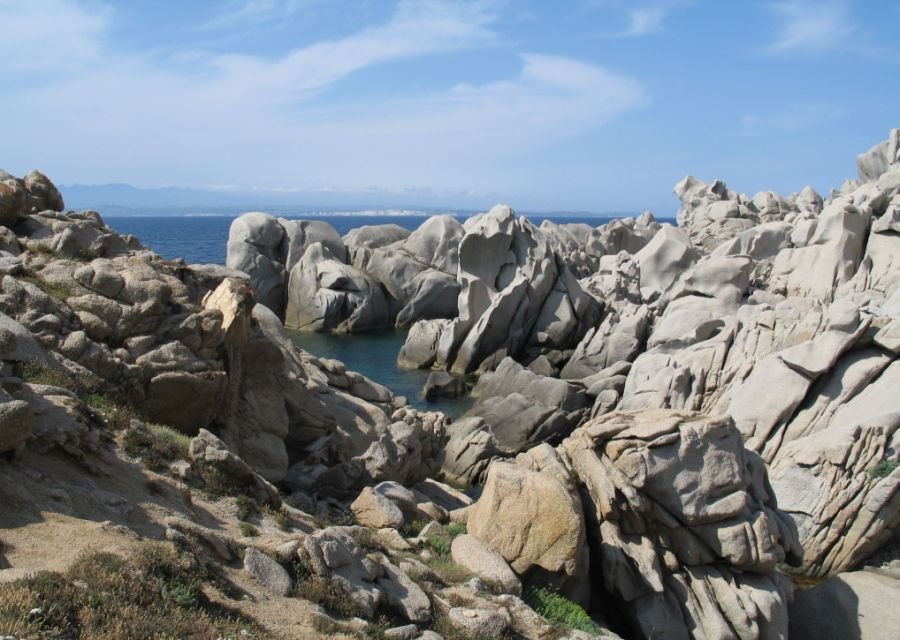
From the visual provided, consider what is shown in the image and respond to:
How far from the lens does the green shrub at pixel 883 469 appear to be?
2138cm

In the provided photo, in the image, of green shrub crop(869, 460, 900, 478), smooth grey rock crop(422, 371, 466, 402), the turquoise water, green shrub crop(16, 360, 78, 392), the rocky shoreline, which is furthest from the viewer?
smooth grey rock crop(422, 371, 466, 402)

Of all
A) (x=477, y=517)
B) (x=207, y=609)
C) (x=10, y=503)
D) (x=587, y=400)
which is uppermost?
(x=10, y=503)

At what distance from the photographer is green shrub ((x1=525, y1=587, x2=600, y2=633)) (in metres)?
13.2

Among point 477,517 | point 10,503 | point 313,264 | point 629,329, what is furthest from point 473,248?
point 10,503

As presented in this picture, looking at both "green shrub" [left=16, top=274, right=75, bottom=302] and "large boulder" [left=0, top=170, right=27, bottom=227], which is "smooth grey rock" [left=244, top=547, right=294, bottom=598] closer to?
"green shrub" [left=16, top=274, right=75, bottom=302]

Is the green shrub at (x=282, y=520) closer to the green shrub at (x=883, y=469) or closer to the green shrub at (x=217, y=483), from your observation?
the green shrub at (x=217, y=483)

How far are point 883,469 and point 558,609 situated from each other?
12755mm

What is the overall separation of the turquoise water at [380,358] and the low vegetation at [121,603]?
2739cm

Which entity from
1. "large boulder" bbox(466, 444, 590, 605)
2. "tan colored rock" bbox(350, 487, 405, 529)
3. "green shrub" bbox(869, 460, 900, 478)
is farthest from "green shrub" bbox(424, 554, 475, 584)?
"green shrub" bbox(869, 460, 900, 478)

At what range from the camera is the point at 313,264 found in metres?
59.7

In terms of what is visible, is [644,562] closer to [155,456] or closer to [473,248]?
[155,456]

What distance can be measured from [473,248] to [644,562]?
3483cm

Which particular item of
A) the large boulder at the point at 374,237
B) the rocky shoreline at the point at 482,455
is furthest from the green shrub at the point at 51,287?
the large boulder at the point at 374,237

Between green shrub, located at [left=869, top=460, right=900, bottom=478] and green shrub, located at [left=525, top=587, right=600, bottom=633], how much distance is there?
38.9ft
